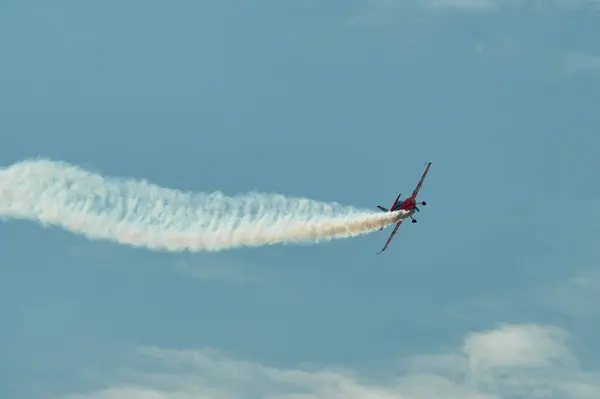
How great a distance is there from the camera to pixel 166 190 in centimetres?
6875

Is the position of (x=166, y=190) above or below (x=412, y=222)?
below

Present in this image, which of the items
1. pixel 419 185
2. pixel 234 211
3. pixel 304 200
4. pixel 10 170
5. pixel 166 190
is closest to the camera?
pixel 10 170

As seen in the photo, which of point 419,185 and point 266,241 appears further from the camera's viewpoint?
point 419,185

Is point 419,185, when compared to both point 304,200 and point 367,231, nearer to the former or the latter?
point 367,231

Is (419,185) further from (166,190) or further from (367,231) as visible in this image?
(166,190)

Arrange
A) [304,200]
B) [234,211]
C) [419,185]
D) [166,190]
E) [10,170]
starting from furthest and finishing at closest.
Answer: [419,185] < [304,200] < [234,211] < [166,190] < [10,170]

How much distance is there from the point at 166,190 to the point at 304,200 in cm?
1699

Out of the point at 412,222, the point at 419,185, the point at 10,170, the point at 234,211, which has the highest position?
the point at 419,185

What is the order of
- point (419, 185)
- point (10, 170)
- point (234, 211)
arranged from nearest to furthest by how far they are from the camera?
point (10, 170), point (234, 211), point (419, 185)

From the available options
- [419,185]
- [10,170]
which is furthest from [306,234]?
[10,170]

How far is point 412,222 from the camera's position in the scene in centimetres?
8550

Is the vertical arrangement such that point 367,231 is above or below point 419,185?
below

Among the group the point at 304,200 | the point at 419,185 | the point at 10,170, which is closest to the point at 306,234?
the point at 304,200

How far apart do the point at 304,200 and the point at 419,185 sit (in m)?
15.1
